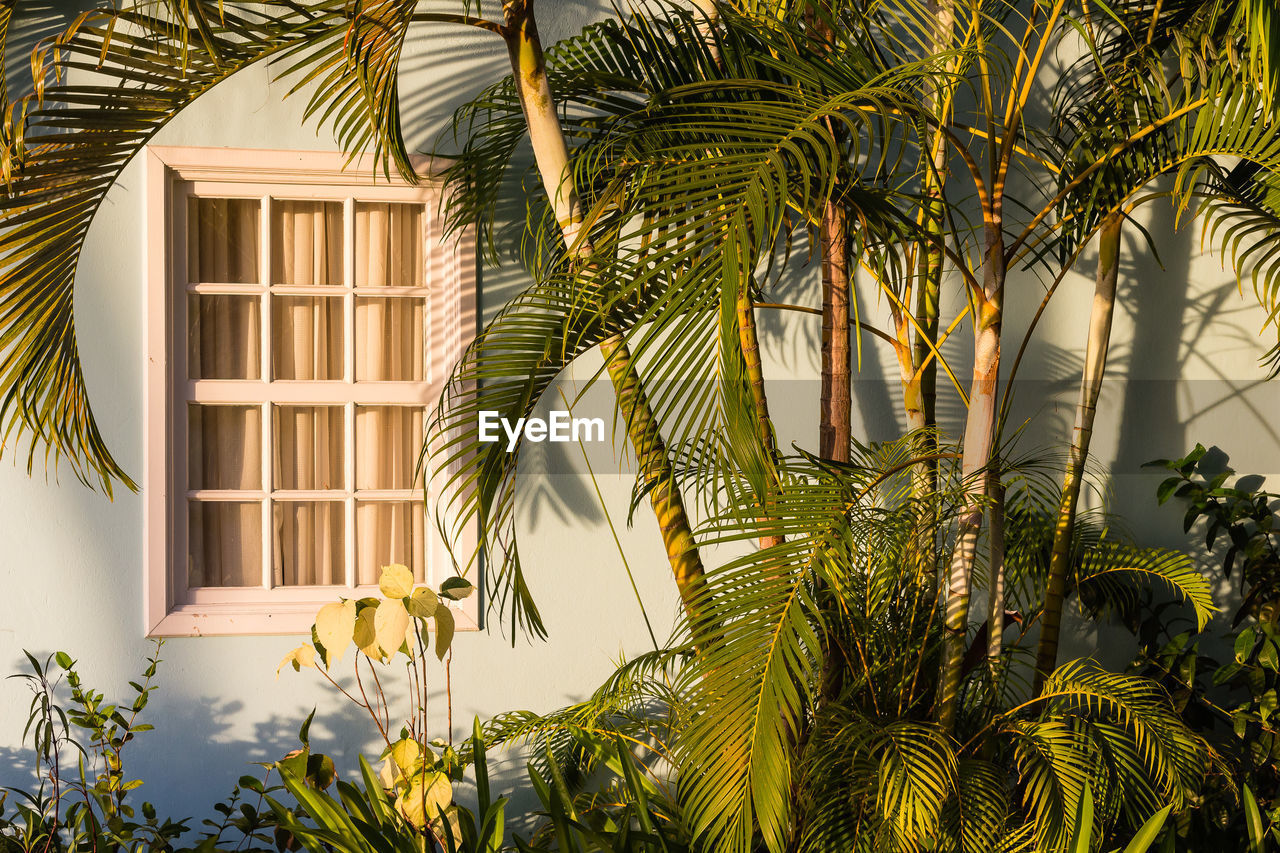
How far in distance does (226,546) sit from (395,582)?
1468 mm

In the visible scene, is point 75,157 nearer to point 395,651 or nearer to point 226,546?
point 395,651

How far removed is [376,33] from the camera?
6.50 ft

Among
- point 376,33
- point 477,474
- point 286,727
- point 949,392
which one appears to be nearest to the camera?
point 376,33

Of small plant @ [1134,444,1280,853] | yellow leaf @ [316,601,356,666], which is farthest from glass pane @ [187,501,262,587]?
small plant @ [1134,444,1280,853]

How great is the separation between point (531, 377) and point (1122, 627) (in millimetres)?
2461

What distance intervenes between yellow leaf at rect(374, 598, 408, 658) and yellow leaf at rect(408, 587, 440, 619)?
0.07 ft

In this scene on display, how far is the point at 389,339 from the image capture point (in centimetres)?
313

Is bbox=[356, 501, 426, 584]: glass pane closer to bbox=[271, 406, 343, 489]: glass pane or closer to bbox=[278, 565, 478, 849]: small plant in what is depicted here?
bbox=[271, 406, 343, 489]: glass pane

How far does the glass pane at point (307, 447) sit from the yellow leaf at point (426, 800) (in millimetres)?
1366

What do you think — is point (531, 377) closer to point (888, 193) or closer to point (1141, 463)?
point (888, 193)

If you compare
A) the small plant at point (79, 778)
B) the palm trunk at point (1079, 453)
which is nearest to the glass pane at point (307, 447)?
the small plant at point (79, 778)

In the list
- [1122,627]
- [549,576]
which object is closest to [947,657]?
[549,576]

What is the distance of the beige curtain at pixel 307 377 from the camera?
3051 mm

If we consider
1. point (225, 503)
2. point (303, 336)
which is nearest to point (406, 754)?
point (225, 503)
